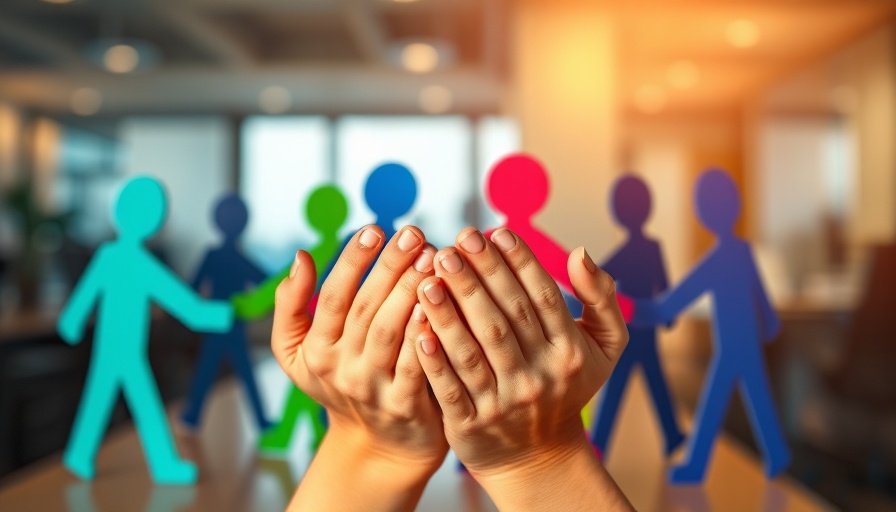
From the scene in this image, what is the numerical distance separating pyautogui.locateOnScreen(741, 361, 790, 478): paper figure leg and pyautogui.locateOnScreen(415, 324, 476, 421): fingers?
47 cm

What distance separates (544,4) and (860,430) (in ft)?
8.25

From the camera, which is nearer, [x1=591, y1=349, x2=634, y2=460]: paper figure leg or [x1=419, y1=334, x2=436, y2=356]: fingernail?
[x1=419, y1=334, x2=436, y2=356]: fingernail

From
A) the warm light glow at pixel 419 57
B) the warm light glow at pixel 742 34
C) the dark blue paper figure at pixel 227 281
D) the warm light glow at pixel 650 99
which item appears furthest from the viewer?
the warm light glow at pixel 650 99

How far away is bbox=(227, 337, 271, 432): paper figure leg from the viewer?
3.33 ft

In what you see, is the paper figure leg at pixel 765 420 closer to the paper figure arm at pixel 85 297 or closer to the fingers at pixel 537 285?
the fingers at pixel 537 285

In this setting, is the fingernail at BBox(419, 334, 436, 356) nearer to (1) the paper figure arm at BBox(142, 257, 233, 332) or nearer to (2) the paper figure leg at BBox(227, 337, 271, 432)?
(1) the paper figure arm at BBox(142, 257, 233, 332)

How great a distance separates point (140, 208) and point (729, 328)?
68 centimetres

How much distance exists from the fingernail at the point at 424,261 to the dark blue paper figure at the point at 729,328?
0.42 m

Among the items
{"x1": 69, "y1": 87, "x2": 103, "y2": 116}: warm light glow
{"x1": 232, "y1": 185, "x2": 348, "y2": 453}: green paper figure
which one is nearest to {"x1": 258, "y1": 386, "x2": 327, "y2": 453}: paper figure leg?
{"x1": 232, "y1": 185, "x2": 348, "y2": 453}: green paper figure

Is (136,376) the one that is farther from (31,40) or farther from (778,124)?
(778,124)

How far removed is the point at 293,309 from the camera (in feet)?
1.79

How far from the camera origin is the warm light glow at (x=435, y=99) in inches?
303

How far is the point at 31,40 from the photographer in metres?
5.92

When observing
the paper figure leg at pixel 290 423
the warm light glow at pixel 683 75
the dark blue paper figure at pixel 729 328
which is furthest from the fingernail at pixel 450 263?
the warm light glow at pixel 683 75
